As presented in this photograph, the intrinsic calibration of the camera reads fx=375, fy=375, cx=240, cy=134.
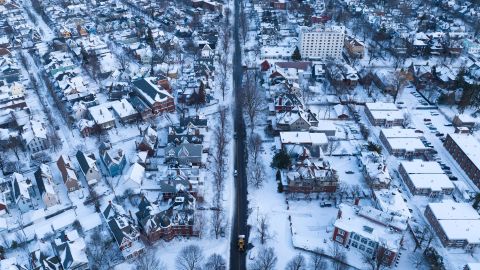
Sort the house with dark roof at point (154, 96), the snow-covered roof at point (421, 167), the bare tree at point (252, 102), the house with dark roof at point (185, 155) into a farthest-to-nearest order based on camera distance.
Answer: the house with dark roof at point (154, 96) → the bare tree at point (252, 102) → the house with dark roof at point (185, 155) → the snow-covered roof at point (421, 167)

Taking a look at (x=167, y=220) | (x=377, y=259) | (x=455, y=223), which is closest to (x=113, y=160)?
(x=167, y=220)

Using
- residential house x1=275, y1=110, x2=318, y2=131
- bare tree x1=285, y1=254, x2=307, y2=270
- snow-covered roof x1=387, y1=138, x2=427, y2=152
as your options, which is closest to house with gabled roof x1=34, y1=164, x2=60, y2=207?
bare tree x1=285, y1=254, x2=307, y2=270

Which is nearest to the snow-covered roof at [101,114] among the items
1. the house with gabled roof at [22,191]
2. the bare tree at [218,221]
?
the house with gabled roof at [22,191]

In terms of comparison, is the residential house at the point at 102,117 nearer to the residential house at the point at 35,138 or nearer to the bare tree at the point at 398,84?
the residential house at the point at 35,138

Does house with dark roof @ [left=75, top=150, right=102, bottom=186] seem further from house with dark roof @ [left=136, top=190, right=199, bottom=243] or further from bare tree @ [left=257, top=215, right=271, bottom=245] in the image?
bare tree @ [left=257, top=215, right=271, bottom=245]

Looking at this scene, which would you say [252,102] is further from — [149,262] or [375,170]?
[149,262]

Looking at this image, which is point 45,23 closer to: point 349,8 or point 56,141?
point 56,141

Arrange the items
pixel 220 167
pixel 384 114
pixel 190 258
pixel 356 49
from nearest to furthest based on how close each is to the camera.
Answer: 1. pixel 190 258
2. pixel 220 167
3. pixel 384 114
4. pixel 356 49

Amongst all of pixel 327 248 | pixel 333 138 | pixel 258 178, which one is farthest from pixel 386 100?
pixel 327 248
